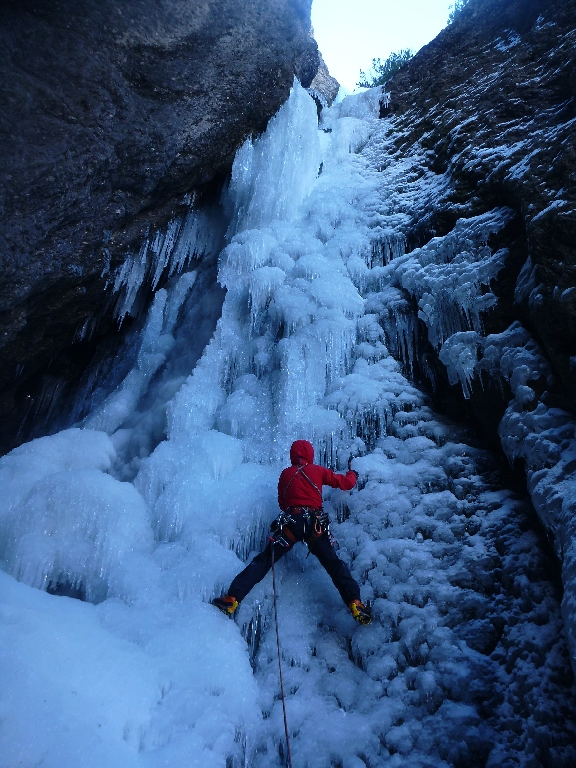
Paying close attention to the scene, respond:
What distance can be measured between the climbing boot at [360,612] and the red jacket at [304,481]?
2.39 feet

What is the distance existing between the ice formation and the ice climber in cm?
23

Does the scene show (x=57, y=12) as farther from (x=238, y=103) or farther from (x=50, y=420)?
(x=50, y=420)

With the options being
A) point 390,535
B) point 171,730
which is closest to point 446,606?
point 390,535

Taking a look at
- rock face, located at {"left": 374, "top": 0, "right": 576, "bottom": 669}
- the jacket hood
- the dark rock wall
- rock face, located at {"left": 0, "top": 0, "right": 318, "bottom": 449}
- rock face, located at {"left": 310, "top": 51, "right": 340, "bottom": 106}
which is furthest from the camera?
rock face, located at {"left": 310, "top": 51, "right": 340, "bottom": 106}

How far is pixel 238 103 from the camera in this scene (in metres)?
6.32

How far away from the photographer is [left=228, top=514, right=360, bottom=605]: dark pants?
328 cm

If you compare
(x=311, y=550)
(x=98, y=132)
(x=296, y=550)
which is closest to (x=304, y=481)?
(x=311, y=550)

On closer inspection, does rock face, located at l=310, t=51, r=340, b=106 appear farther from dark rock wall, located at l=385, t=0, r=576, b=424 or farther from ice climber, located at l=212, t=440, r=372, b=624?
ice climber, located at l=212, t=440, r=372, b=624

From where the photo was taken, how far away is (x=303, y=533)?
3.46 metres

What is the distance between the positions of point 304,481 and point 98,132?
14.1ft

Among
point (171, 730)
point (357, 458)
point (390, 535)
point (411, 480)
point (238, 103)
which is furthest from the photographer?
point (238, 103)

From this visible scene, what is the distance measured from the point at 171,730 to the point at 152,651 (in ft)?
1.65

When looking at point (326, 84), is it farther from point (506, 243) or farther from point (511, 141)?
point (506, 243)

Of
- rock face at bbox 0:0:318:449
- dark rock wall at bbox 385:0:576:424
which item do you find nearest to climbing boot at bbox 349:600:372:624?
dark rock wall at bbox 385:0:576:424
